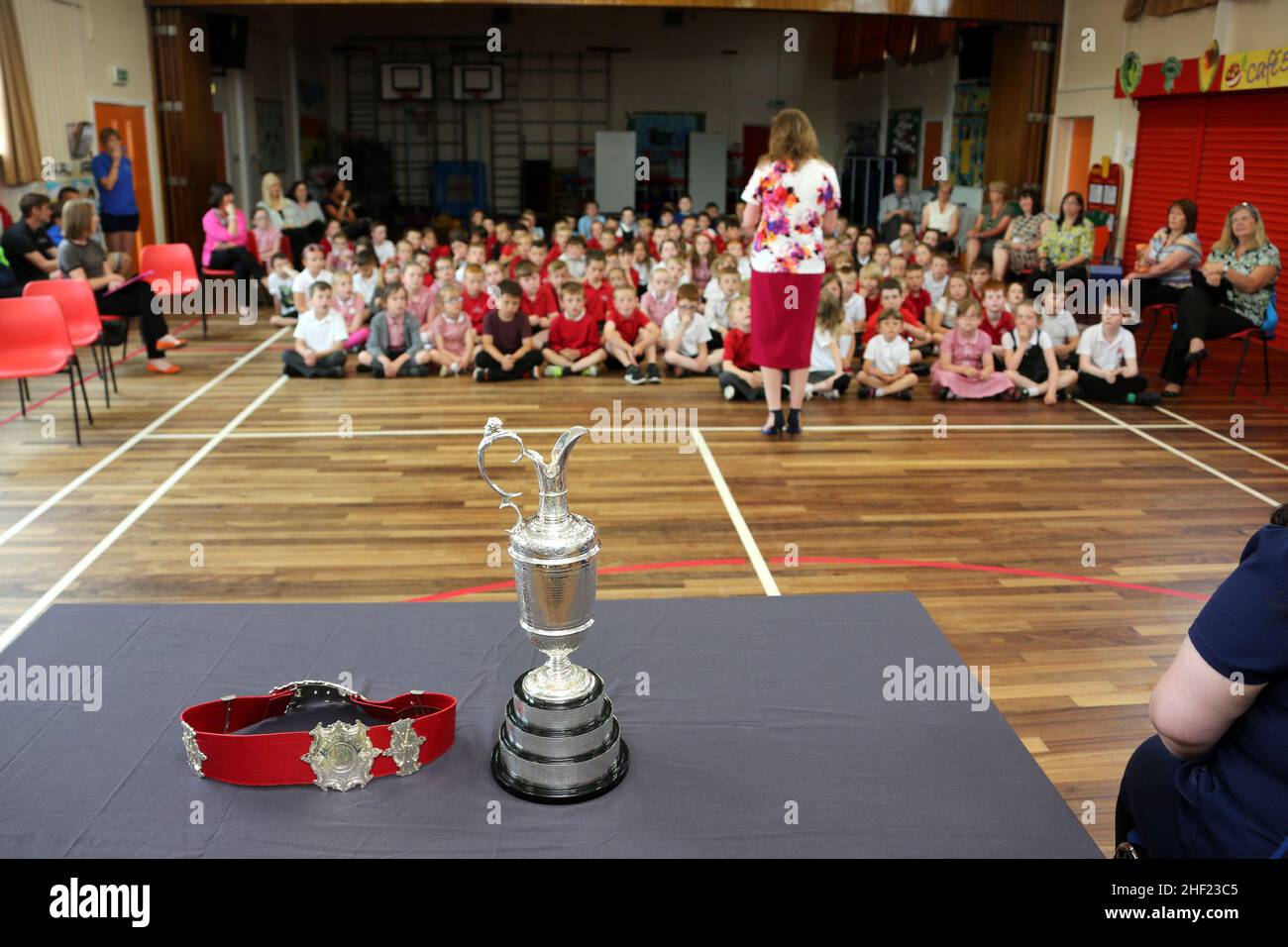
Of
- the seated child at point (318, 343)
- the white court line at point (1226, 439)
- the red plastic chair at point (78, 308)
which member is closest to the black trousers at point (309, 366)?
the seated child at point (318, 343)

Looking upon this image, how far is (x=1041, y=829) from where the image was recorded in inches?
62.5

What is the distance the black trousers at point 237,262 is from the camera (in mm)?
10500

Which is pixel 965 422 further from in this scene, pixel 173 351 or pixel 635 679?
pixel 173 351

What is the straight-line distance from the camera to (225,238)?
10484mm

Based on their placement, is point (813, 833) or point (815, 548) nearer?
point (813, 833)

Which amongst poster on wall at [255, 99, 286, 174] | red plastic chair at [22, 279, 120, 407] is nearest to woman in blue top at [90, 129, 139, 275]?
red plastic chair at [22, 279, 120, 407]

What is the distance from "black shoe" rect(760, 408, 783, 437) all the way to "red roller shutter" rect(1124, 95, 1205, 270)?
19.7 ft

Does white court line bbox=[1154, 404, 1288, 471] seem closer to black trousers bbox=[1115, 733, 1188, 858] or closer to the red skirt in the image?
the red skirt

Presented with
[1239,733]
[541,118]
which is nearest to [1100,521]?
[1239,733]

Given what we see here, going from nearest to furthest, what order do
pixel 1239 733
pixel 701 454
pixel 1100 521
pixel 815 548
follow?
pixel 1239 733, pixel 815 548, pixel 1100 521, pixel 701 454

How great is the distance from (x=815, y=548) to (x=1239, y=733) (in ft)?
9.97

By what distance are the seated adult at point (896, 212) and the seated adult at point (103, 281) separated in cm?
881

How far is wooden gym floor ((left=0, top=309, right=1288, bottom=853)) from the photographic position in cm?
398

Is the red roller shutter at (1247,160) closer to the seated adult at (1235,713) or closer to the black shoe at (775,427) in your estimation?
the black shoe at (775,427)
